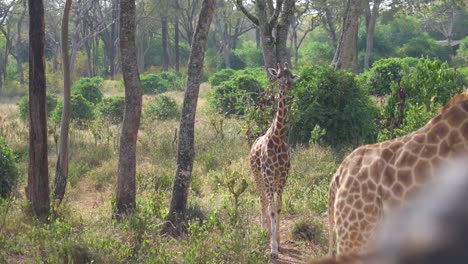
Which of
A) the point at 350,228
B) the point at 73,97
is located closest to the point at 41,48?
the point at 350,228

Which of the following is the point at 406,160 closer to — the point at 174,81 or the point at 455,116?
the point at 455,116

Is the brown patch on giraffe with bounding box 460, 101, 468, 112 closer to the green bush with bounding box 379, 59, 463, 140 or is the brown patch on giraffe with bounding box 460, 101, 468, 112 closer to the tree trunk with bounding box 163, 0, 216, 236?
the tree trunk with bounding box 163, 0, 216, 236

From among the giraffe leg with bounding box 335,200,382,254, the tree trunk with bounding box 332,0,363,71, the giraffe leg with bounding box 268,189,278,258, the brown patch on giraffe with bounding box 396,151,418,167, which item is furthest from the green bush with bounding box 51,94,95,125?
the brown patch on giraffe with bounding box 396,151,418,167

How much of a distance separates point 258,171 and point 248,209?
1090 millimetres

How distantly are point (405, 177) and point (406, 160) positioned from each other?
113 millimetres

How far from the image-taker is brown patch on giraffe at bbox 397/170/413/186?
3.98 metres

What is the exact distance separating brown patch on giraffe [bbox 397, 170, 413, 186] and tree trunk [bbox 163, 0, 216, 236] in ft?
14.0

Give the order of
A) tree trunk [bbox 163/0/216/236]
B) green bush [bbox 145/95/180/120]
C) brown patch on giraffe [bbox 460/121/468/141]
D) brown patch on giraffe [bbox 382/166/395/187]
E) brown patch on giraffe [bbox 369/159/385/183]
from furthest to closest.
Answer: green bush [bbox 145/95/180/120]
tree trunk [bbox 163/0/216/236]
brown patch on giraffe [bbox 369/159/385/183]
brown patch on giraffe [bbox 382/166/395/187]
brown patch on giraffe [bbox 460/121/468/141]

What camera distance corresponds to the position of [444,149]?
→ 387cm

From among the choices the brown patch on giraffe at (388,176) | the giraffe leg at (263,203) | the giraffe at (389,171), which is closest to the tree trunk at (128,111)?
the giraffe leg at (263,203)

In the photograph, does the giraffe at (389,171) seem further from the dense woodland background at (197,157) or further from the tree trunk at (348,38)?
the tree trunk at (348,38)

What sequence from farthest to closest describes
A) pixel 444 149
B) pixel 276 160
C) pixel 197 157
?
pixel 197 157 < pixel 276 160 < pixel 444 149

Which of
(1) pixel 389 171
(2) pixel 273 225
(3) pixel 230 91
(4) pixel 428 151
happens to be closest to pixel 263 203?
(2) pixel 273 225

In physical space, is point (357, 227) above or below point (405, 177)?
below
